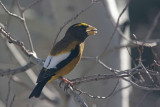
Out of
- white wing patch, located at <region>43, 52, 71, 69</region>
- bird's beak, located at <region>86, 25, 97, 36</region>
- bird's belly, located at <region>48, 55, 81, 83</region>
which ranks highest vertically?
white wing patch, located at <region>43, 52, 71, 69</region>

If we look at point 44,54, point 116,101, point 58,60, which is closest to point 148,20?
point 44,54

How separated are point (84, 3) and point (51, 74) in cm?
177

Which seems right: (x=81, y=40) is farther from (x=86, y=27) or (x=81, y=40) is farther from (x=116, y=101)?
(x=116, y=101)

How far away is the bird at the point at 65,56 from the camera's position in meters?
5.21

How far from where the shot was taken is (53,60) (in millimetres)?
5449

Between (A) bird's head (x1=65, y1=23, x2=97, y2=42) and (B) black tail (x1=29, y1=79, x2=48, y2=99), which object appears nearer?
(B) black tail (x1=29, y1=79, x2=48, y2=99)

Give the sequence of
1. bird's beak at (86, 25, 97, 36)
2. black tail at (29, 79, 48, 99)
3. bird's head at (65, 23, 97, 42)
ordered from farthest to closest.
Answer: bird's head at (65, 23, 97, 42), bird's beak at (86, 25, 97, 36), black tail at (29, 79, 48, 99)

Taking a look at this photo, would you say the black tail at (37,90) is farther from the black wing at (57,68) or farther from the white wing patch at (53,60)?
the white wing patch at (53,60)

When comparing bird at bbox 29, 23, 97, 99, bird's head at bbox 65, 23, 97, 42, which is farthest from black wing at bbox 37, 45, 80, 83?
bird's head at bbox 65, 23, 97, 42

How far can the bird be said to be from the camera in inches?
205

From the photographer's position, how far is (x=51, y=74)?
5.24 meters

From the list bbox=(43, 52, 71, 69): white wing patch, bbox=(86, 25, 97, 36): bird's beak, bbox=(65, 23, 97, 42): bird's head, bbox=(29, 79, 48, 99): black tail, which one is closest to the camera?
bbox=(29, 79, 48, 99): black tail

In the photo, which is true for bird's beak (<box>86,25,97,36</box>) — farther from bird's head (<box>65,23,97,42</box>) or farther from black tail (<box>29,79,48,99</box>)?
black tail (<box>29,79,48,99</box>)

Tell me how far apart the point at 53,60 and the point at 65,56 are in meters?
0.20
